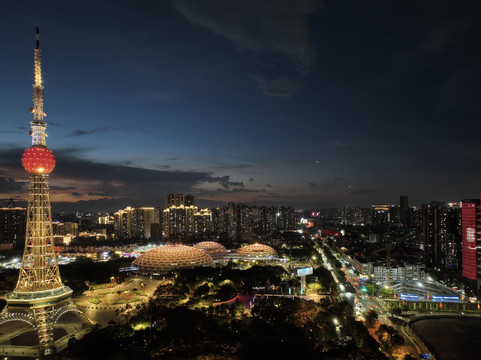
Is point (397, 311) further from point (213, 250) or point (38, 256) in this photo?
point (213, 250)

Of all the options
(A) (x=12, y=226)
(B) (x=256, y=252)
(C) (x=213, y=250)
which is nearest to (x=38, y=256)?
(C) (x=213, y=250)

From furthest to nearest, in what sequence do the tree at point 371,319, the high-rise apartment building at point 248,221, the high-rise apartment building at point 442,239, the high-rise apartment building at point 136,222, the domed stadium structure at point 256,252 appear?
the high-rise apartment building at point 248,221, the high-rise apartment building at point 136,222, the domed stadium structure at point 256,252, the high-rise apartment building at point 442,239, the tree at point 371,319

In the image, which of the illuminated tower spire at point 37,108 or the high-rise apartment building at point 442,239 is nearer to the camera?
the illuminated tower spire at point 37,108

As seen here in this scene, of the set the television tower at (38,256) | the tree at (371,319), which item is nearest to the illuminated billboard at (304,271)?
the tree at (371,319)

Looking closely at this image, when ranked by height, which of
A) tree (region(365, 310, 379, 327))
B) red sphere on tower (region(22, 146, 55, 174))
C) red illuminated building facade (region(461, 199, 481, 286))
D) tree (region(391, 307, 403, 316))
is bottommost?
tree (region(391, 307, 403, 316))

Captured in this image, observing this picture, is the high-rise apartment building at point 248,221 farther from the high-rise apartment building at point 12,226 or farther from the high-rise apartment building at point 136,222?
the high-rise apartment building at point 12,226

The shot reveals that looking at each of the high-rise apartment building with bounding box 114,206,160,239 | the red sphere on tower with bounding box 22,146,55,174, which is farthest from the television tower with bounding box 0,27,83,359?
the high-rise apartment building with bounding box 114,206,160,239

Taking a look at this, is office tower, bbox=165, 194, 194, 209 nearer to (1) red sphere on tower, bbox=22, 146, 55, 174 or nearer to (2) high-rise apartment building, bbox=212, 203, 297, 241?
(2) high-rise apartment building, bbox=212, 203, 297, 241
